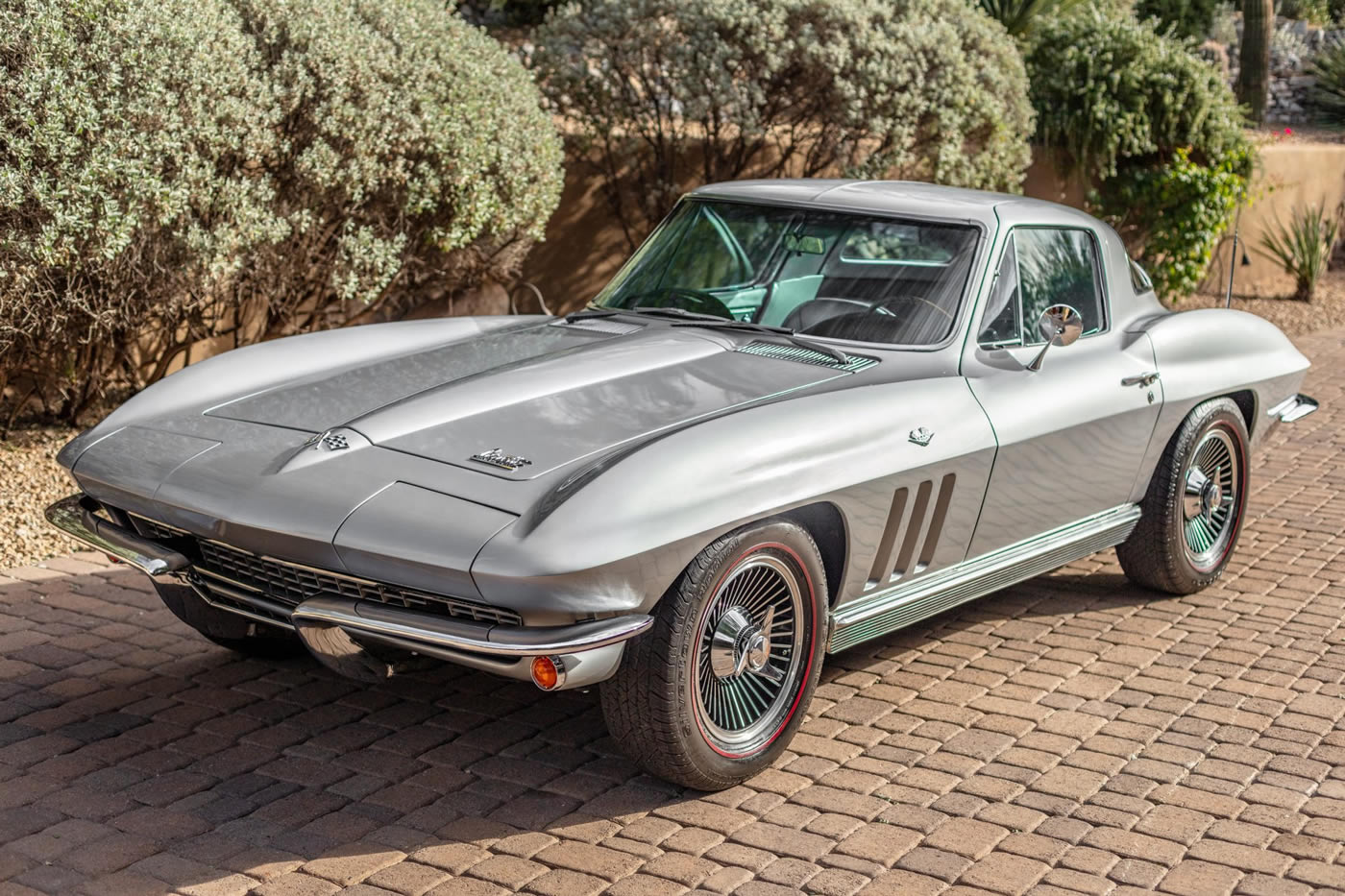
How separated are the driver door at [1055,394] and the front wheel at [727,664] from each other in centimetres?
89

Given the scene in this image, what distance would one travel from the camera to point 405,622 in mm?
3559

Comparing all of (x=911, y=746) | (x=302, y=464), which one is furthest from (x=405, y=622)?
(x=911, y=746)

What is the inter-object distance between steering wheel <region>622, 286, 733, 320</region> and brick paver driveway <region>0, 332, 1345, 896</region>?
129cm

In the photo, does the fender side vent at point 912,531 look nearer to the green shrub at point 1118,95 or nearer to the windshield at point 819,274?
the windshield at point 819,274

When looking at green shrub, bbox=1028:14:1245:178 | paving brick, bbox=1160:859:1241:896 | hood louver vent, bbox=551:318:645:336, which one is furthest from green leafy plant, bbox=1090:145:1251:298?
paving brick, bbox=1160:859:1241:896

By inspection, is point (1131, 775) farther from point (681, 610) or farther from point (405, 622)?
point (405, 622)

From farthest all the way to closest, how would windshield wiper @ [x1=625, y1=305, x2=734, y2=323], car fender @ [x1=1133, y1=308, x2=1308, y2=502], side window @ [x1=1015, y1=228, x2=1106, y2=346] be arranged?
car fender @ [x1=1133, y1=308, x2=1308, y2=502]
side window @ [x1=1015, y1=228, x2=1106, y2=346]
windshield wiper @ [x1=625, y1=305, x2=734, y2=323]

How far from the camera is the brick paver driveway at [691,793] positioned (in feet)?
11.8

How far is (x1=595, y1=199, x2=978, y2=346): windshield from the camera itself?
16.1 ft

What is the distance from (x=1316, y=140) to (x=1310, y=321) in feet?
23.5

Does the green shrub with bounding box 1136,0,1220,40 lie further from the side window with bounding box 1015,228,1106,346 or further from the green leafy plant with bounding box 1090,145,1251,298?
the side window with bounding box 1015,228,1106,346

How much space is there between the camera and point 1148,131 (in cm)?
1269

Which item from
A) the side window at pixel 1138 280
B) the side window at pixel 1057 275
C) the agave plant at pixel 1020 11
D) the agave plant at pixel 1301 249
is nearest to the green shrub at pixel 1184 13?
the agave plant at pixel 1301 249

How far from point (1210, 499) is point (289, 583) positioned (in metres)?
3.82
